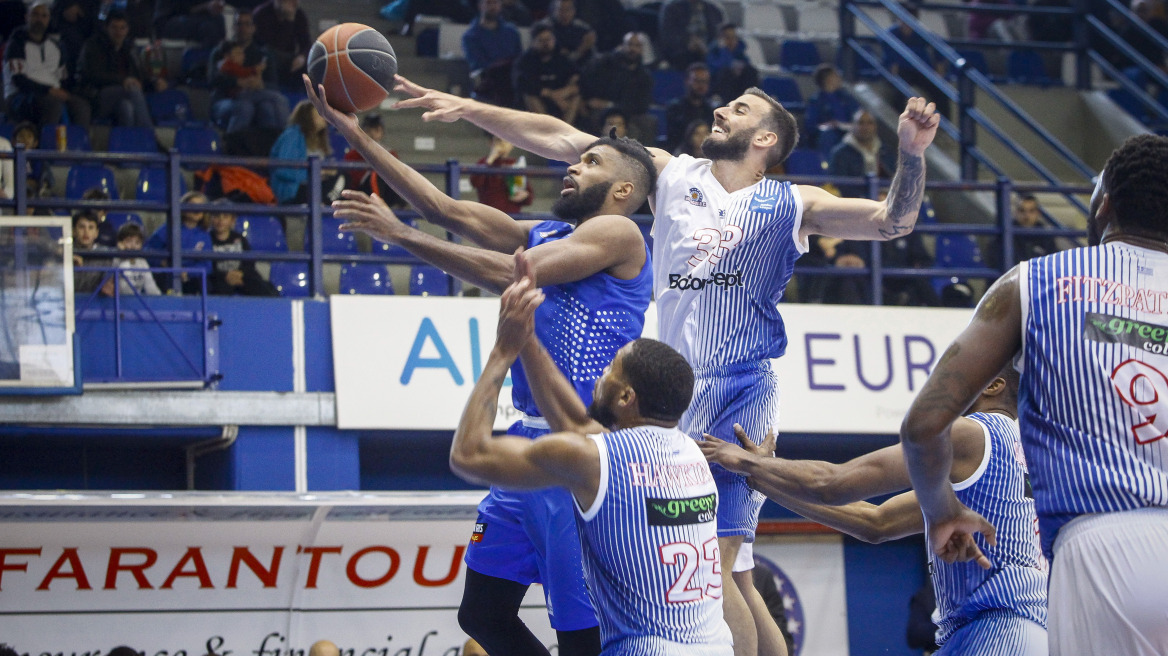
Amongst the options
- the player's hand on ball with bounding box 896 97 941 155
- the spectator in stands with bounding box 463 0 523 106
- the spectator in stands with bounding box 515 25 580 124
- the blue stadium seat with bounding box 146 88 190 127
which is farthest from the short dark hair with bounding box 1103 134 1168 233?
the blue stadium seat with bounding box 146 88 190 127

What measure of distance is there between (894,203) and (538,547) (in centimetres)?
189

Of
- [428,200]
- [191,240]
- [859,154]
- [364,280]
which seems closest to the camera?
[428,200]

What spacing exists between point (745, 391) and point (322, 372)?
201 inches

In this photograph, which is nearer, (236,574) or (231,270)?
(236,574)

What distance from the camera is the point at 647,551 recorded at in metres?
4.03

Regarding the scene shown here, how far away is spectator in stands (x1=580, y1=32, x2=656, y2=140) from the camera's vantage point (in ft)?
43.4

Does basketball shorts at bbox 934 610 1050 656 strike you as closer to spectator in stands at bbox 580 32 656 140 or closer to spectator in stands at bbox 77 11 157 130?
spectator in stands at bbox 580 32 656 140

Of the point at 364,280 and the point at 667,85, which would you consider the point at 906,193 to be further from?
the point at 667,85

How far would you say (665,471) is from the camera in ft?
13.4

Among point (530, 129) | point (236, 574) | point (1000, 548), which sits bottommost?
point (236, 574)

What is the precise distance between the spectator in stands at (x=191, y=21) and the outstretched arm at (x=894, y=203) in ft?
32.9

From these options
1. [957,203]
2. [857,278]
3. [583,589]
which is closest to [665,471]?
[583,589]

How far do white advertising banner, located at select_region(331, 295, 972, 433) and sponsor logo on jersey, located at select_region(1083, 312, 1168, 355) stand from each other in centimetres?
653

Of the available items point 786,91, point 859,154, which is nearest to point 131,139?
point 859,154
